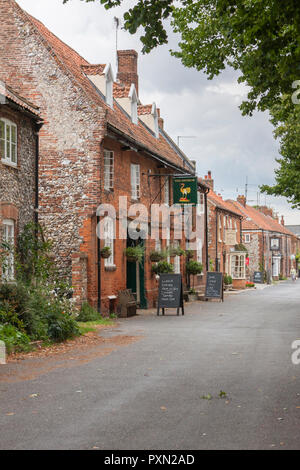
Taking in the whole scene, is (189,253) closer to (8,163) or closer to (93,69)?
(93,69)

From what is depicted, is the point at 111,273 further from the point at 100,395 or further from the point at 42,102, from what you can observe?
the point at 100,395

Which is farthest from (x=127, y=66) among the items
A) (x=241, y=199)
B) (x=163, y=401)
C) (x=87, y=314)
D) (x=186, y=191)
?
(x=241, y=199)

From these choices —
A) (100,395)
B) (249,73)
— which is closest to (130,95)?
(249,73)

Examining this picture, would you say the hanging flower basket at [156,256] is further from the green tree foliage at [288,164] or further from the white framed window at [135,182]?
the green tree foliage at [288,164]

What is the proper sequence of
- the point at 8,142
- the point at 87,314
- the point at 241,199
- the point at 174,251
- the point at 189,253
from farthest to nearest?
the point at 241,199 < the point at 189,253 < the point at 174,251 < the point at 87,314 < the point at 8,142

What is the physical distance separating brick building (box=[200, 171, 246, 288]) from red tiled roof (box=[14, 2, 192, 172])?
14.9 m

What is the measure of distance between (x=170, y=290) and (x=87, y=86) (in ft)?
27.4

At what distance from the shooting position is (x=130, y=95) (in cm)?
2670

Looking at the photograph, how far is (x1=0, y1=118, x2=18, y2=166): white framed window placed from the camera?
50.5ft

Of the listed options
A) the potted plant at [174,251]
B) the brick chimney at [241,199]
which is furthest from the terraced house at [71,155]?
the brick chimney at [241,199]

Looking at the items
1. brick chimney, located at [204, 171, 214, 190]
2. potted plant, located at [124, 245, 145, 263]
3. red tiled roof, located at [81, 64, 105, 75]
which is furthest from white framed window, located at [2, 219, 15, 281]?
brick chimney, located at [204, 171, 214, 190]

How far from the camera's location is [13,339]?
38.2ft

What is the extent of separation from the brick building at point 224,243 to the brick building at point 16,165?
88.4 feet

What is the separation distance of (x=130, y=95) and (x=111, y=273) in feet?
31.5
